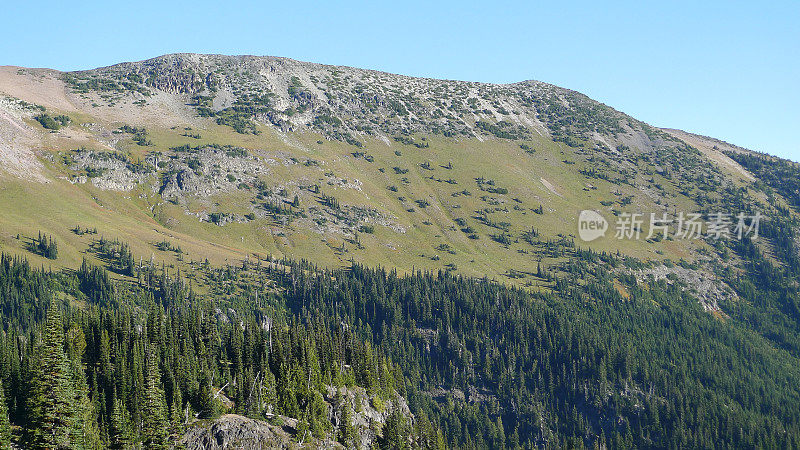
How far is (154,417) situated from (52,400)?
24342mm

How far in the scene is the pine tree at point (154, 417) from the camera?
9488 centimetres

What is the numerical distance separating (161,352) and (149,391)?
3109cm

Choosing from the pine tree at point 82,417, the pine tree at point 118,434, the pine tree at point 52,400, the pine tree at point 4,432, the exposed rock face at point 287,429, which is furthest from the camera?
the exposed rock face at point 287,429

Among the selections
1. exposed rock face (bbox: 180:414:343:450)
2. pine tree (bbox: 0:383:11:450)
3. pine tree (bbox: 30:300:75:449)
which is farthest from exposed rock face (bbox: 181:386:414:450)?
pine tree (bbox: 30:300:75:449)

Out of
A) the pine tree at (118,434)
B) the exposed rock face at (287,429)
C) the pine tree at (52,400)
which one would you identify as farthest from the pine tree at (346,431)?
the pine tree at (52,400)

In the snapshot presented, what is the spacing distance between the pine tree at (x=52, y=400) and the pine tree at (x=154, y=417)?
16.7 m

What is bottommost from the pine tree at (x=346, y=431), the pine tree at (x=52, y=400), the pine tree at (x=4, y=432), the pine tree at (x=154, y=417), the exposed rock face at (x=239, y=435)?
the pine tree at (x=346, y=431)

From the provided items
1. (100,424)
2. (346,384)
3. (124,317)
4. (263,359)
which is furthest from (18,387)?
(346,384)

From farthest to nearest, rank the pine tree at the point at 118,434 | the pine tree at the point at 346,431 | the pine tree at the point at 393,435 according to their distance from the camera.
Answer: the pine tree at the point at 393,435 < the pine tree at the point at 346,431 < the pine tree at the point at 118,434

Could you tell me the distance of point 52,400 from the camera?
76.5 m

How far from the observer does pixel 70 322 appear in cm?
13325

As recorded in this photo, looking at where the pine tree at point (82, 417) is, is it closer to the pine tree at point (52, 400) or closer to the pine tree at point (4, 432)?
the pine tree at point (52, 400)

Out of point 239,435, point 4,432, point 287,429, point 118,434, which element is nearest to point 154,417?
point 118,434

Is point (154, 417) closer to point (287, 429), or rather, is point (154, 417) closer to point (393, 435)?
point (287, 429)
